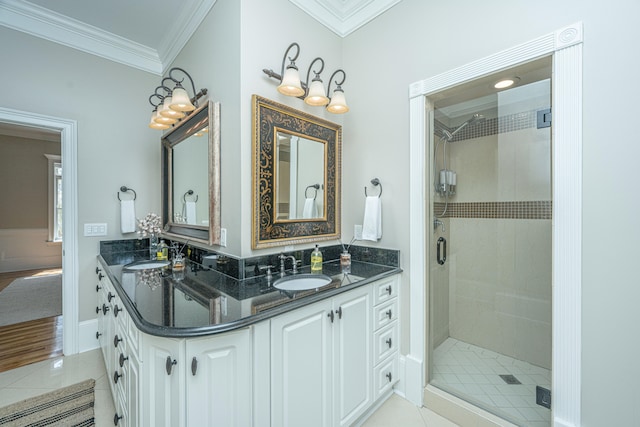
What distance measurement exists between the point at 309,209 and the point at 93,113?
7.42ft

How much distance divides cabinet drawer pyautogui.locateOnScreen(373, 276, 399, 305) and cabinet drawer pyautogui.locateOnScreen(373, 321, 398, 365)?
0.20 m

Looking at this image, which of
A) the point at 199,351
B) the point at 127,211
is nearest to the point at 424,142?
the point at 199,351

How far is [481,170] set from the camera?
2355mm

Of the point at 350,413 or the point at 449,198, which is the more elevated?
the point at 449,198

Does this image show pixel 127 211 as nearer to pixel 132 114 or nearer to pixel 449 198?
pixel 132 114

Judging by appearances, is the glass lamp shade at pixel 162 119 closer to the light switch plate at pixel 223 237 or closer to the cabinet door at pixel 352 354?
the light switch plate at pixel 223 237

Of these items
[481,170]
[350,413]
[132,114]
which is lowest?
[350,413]

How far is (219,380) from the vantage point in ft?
3.40

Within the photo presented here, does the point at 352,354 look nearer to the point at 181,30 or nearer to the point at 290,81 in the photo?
the point at 290,81

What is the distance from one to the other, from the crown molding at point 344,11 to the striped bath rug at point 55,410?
10.3ft

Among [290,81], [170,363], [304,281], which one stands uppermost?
[290,81]

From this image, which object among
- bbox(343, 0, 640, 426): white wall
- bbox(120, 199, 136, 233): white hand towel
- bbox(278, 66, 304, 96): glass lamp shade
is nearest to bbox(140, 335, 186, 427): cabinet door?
bbox(278, 66, 304, 96): glass lamp shade

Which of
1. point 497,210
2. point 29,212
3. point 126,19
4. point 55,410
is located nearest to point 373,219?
point 497,210

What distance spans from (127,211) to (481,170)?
3.33 meters
